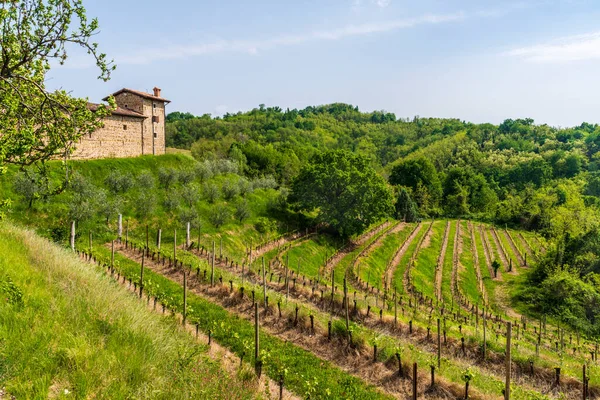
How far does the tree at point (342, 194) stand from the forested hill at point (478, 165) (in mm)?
15775

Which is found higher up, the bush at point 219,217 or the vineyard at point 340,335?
the bush at point 219,217

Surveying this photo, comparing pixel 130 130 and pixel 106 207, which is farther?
pixel 130 130

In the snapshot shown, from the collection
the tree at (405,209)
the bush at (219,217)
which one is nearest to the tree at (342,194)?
the bush at (219,217)

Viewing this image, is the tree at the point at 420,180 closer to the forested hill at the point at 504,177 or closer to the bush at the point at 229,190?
the forested hill at the point at 504,177

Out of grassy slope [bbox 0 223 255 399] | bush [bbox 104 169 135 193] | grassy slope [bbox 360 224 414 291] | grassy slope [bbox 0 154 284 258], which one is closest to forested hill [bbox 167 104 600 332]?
grassy slope [bbox 360 224 414 291]

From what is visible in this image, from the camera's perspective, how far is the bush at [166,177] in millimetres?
43094

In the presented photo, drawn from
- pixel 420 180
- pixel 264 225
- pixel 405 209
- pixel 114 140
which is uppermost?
pixel 114 140

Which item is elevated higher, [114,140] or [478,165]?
[114,140]

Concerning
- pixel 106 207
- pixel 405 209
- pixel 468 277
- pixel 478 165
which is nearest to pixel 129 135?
pixel 106 207

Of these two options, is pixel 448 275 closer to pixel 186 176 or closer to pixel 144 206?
pixel 186 176

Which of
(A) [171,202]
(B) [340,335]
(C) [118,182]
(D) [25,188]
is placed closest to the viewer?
(B) [340,335]

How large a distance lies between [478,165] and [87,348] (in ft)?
463

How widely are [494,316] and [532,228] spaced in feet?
200

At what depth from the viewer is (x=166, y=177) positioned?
43.1m
